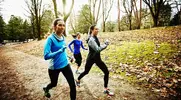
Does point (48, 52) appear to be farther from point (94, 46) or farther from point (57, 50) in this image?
point (94, 46)

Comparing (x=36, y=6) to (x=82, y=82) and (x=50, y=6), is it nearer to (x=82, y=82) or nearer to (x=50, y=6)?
(x=50, y=6)

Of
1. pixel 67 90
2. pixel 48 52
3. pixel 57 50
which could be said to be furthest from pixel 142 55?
pixel 48 52

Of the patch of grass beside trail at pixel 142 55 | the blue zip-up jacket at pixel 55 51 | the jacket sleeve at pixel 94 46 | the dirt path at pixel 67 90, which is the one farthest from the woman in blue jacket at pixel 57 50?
the patch of grass beside trail at pixel 142 55

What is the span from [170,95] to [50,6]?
34314 millimetres

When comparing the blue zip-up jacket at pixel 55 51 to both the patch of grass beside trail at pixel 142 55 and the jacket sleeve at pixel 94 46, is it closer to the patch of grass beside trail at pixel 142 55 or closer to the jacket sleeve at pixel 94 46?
the jacket sleeve at pixel 94 46

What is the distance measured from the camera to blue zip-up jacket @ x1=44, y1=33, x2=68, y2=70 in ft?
11.0

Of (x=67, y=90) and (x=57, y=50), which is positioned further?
(x=67, y=90)

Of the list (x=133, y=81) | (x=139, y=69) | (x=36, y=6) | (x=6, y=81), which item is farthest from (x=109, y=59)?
(x=36, y=6)

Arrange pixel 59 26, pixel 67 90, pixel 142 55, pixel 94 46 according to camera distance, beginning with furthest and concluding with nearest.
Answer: pixel 142 55, pixel 67 90, pixel 94 46, pixel 59 26

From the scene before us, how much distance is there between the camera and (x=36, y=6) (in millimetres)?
33031

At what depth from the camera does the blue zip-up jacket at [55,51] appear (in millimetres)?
3348

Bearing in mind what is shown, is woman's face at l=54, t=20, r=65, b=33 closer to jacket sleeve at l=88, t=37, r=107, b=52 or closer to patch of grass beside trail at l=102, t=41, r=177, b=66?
jacket sleeve at l=88, t=37, r=107, b=52

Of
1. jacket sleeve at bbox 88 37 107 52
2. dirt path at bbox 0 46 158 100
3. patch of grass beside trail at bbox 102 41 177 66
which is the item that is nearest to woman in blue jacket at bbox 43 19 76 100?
jacket sleeve at bbox 88 37 107 52

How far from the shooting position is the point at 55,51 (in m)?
3.57
